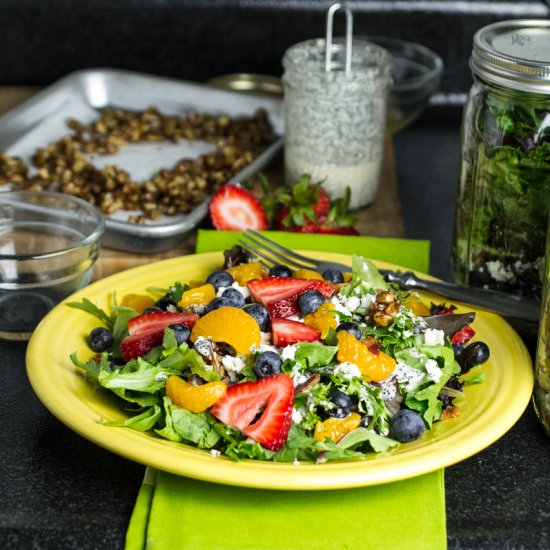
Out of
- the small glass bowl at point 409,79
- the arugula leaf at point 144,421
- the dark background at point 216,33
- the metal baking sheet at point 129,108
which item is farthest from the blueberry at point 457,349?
the dark background at point 216,33

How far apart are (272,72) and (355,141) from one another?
0.64m

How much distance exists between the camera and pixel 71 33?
2021 mm

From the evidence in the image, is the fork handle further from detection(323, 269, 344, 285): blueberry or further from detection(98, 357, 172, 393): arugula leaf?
detection(98, 357, 172, 393): arugula leaf

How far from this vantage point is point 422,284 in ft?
3.83

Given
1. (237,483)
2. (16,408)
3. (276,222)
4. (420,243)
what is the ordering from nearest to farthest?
(237,483), (16,408), (420,243), (276,222)

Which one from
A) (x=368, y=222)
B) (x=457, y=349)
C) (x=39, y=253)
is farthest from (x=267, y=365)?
(x=368, y=222)

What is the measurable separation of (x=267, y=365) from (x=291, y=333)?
67mm

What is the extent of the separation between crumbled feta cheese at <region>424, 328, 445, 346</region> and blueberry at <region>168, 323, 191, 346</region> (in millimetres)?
242

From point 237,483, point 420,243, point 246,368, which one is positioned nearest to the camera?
point 237,483

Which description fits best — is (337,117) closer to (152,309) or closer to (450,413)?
(152,309)

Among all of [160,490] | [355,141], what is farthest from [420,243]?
[160,490]

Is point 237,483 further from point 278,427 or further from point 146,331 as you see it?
point 146,331

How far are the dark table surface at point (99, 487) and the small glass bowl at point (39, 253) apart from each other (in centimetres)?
10

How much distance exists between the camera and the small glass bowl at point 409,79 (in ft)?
5.53
